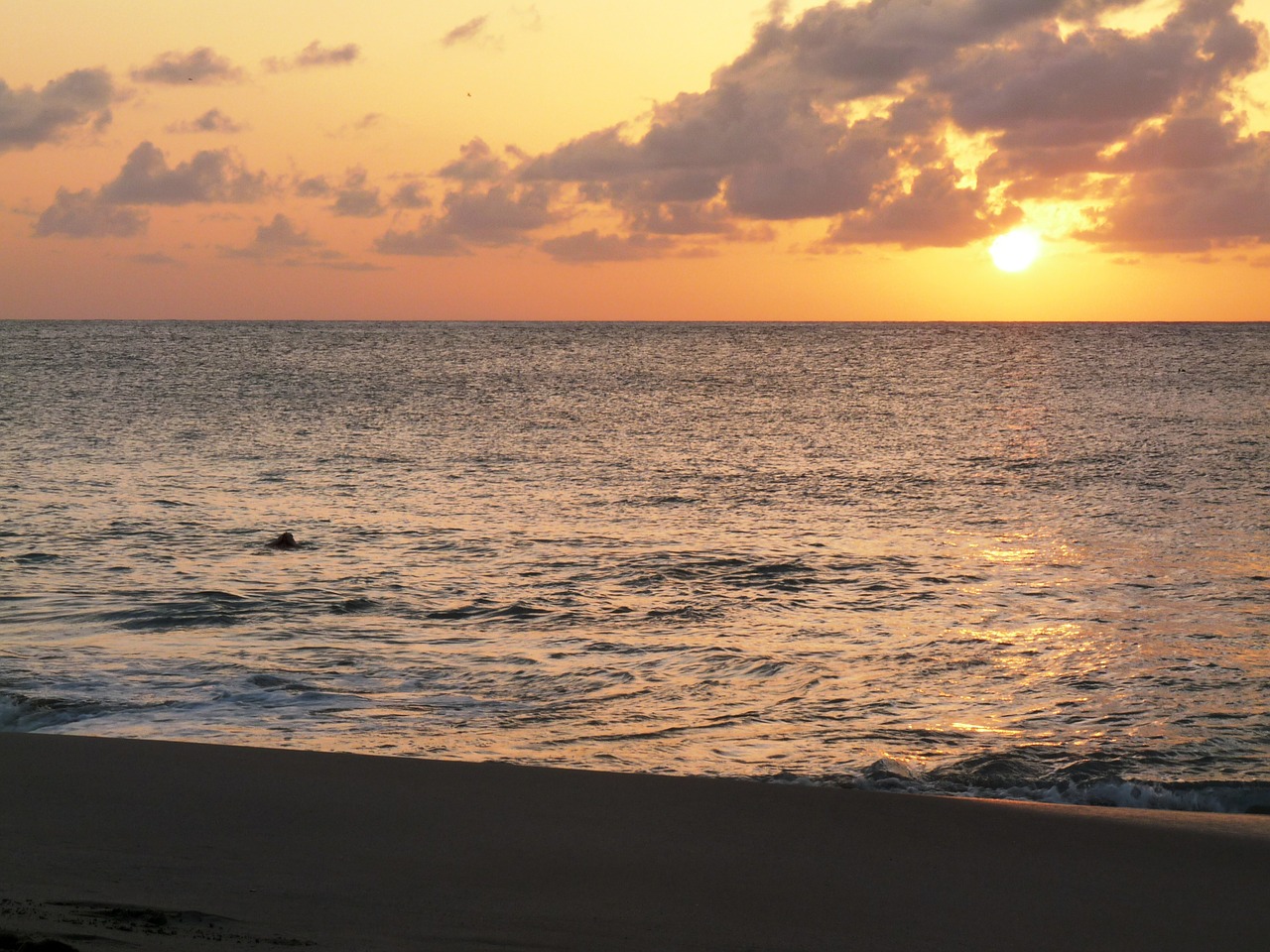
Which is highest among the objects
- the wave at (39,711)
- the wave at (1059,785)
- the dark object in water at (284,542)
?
the dark object in water at (284,542)

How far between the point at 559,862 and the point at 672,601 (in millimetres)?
8684

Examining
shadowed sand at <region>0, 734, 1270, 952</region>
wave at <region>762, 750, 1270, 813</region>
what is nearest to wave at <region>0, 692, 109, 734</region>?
shadowed sand at <region>0, 734, 1270, 952</region>

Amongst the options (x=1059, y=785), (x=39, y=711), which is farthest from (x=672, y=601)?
(x=39, y=711)

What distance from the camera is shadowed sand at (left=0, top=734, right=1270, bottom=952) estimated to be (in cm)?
555

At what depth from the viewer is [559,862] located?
21.5 ft

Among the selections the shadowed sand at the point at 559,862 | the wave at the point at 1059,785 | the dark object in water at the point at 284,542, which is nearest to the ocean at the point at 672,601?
the wave at the point at 1059,785

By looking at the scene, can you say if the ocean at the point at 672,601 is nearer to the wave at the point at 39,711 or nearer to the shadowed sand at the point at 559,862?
the wave at the point at 39,711

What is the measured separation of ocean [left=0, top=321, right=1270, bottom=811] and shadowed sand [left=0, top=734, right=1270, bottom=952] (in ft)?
3.29

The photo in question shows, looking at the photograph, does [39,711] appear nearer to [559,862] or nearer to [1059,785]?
[559,862]

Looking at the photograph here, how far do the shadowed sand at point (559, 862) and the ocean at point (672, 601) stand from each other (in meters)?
1.00

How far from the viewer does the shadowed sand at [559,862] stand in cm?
555

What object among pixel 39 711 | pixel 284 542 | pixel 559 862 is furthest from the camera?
pixel 284 542

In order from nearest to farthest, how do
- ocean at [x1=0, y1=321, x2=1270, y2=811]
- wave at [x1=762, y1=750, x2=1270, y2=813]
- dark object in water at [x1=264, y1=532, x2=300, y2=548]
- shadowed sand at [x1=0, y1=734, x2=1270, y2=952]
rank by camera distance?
shadowed sand at [x1=0, y1=734, x2=1270, y2=952] → wave at [x1=762, y1=750, x2=1270, y2=813] → ocean at [x1=0, y1=321, x2=1270, y2=811] → dark object in water at [x1=264, y1=532, x2=300, y2=548]

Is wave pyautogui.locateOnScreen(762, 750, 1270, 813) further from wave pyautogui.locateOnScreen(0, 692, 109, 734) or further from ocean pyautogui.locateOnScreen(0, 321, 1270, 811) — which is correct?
wave pyautogui.locateOnScreen(0, 692, 109, 734)
